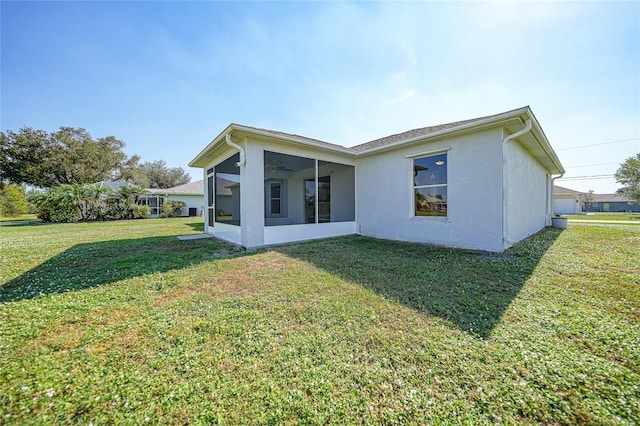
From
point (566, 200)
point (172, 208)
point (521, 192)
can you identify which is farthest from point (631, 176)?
point (172, 208)

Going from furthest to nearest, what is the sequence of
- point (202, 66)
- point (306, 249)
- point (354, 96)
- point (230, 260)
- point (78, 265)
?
point (354, 96) → point (202, 66) → point (306, 249) → point (230, 260) → point (78, 265)

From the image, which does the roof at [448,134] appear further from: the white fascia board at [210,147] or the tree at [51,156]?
the tree at [51,156]

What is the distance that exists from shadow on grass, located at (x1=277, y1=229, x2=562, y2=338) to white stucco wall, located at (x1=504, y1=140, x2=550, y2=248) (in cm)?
64

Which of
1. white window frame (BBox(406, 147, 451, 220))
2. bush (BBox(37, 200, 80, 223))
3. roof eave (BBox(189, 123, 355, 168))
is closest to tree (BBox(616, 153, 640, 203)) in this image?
white window frame (BBox(406, 147, 451, 220))

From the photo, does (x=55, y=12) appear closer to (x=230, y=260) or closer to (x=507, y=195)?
(x=230, y=260)

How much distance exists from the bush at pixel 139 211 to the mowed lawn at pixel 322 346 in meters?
15.7

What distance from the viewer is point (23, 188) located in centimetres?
2414

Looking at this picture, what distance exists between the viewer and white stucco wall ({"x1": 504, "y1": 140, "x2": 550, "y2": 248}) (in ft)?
18.2

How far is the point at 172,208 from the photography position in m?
19.6

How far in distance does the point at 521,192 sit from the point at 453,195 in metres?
2.58

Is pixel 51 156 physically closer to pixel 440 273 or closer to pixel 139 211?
pixel 139 211

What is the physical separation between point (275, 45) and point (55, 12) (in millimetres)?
5930

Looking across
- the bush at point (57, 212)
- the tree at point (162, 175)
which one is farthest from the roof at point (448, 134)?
the tree at point (162, 175)

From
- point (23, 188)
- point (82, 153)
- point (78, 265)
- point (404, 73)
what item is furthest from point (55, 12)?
point (23, 188)
